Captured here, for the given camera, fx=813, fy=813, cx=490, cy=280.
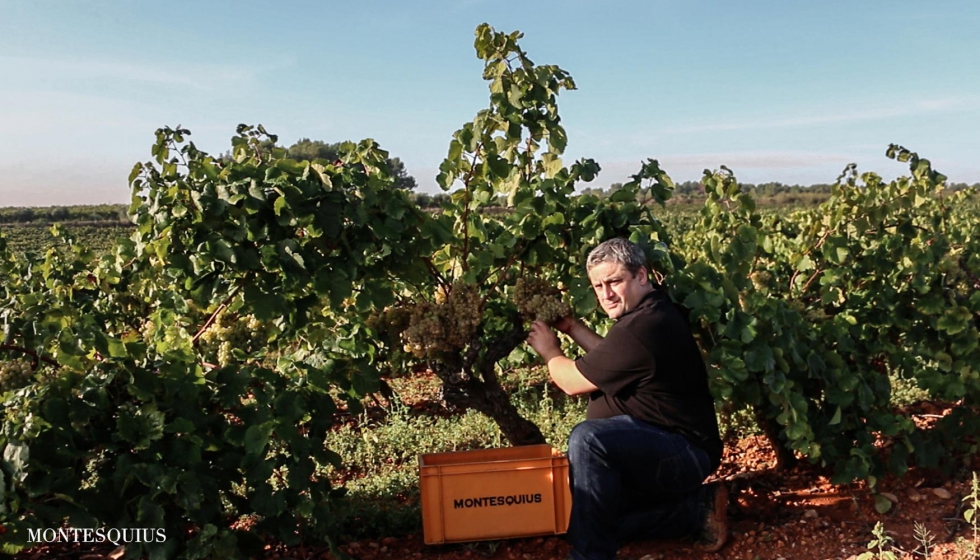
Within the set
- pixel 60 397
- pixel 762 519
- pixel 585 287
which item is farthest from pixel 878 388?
pixel 60 397

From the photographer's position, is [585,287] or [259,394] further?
[585,287]

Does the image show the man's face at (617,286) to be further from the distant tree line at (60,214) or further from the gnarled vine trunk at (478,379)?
the distant tree line at (60,214)

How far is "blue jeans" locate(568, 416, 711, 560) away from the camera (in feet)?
10.3

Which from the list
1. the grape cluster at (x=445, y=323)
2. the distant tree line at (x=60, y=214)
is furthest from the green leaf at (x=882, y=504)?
the distant tree line at (x=60, y=214)

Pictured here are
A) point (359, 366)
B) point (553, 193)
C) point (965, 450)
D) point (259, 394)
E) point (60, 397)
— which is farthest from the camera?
point (965, 450)

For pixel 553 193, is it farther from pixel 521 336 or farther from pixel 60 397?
pixel 60 397

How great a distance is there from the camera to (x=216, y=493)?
282 cm

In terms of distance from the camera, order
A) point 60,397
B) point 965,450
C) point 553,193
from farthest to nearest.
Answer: point 965,450 < point 553,193 < point 60,397

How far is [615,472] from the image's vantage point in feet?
10.4

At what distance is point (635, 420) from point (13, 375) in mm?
2278

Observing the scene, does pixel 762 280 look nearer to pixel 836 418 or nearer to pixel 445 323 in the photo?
pixel 836 418

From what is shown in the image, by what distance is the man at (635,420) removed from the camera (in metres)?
3.13

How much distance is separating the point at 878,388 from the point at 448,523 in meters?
2.12

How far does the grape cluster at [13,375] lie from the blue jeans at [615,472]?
201 cm
